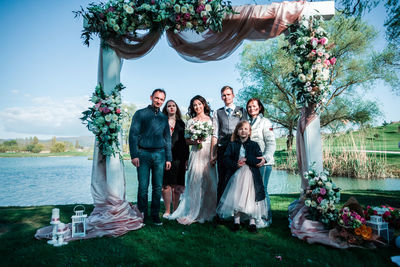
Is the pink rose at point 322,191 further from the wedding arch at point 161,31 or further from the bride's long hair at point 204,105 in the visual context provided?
the bride's long hair at point 204,105

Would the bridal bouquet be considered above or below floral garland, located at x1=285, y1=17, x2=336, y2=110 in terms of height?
below

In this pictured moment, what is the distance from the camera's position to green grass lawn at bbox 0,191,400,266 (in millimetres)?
2684

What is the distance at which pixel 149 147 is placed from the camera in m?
4.00

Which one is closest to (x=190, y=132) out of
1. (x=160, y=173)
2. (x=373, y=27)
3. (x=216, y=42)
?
(x=160, y=173)

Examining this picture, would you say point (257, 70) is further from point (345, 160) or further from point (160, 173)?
point (160, 173)

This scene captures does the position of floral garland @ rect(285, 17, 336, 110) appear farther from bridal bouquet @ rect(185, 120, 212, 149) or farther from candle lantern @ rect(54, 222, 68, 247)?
candle lantern @ rect(54, 222, 68, 247)

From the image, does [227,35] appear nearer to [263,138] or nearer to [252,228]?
[263,138]

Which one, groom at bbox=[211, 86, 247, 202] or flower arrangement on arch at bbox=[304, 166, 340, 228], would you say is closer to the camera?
flower arrangement on arch at bbox=[304, 166, 340, 228]

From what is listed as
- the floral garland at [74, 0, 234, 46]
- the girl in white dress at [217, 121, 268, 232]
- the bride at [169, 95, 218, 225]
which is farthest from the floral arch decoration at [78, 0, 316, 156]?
the girl in white dress at [217, 121, 268, 232]

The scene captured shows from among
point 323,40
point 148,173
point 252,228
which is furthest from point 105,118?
point 323,40

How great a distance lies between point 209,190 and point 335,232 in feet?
6.36

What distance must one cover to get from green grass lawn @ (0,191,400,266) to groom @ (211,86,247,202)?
972 millimetres

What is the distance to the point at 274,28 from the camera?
4.26 m

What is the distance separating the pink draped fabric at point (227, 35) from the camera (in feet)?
13.8
